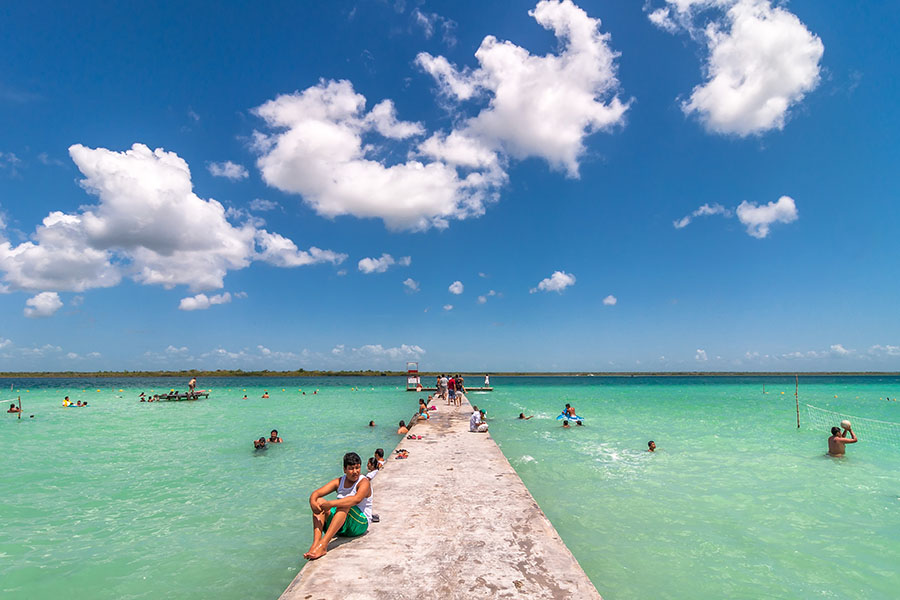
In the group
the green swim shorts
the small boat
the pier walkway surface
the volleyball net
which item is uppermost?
the green swim shorts

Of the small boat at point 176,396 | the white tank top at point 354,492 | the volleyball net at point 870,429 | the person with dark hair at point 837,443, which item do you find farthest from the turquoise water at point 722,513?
the small boat at point 176,396

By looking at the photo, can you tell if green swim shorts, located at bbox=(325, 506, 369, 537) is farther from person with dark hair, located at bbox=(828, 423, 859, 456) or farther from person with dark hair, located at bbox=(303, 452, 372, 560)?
person with dark hair, located at bbox=(828, 423, 859, 456)

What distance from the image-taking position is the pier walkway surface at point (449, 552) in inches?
177

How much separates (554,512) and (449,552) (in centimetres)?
477

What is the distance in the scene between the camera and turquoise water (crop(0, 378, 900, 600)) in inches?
263

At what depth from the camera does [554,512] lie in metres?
9.41

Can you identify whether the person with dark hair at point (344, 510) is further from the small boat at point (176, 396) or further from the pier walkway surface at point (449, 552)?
the small boat at point (176, 396)

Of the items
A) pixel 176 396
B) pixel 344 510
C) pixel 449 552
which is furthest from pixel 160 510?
pixel 176 396

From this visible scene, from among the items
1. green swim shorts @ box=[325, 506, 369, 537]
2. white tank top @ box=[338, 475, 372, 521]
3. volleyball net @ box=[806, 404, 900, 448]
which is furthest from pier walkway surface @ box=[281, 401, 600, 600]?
volleyball net @ box=[806, 404, 900, 448]

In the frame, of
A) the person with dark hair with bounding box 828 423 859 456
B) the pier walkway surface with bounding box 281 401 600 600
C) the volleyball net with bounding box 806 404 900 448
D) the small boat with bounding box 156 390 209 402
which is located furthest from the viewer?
the small boat with bounding box 156 390 209 402

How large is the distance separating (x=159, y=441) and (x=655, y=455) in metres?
19.9

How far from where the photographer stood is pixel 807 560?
23.9 ft

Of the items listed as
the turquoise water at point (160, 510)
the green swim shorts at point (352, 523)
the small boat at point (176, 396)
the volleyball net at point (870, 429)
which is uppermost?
the green swim shorts at point (352, 523)

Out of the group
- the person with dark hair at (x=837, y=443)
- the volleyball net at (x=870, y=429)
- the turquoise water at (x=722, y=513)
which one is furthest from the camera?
the volleyball net at (x=870, y=429)
